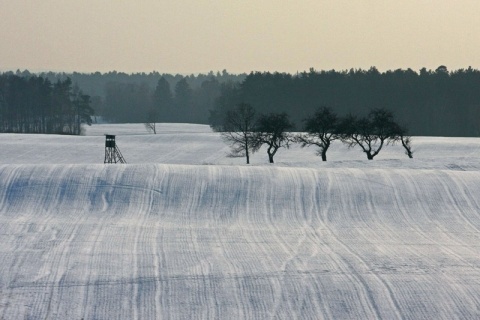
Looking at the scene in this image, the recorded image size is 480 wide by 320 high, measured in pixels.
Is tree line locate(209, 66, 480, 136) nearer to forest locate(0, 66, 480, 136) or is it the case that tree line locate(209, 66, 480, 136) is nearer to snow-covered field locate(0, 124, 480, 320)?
forest locate(0, 66, 480, 136)

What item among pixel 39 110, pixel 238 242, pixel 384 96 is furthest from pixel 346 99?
pixel 238 242

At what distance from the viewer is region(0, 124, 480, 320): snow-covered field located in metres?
23.0

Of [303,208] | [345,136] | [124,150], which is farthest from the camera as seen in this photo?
[124,150]

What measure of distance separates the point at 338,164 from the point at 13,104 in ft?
289

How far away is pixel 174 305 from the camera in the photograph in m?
22.8

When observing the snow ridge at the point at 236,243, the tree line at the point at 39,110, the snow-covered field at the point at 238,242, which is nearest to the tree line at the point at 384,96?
the tree line at the point at 39,110

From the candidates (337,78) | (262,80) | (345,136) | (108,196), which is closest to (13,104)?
(262,80)

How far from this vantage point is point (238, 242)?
3069 cm

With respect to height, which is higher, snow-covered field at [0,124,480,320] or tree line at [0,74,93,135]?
snow-covered field at [0,124,480,320]

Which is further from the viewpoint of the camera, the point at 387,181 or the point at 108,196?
the point at 387,181

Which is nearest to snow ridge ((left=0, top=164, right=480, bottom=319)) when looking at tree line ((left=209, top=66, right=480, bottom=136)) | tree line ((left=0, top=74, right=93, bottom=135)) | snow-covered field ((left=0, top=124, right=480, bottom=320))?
snow-covered field ((left=0, top=124, right=480, bottom=320))

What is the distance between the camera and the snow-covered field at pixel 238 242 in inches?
904

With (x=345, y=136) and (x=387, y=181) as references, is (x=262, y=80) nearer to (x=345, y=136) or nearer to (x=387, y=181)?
(x=345, y=136)

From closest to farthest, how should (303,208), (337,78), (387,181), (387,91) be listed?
(303,208) → (387,181) → (387,91) → (337,78)
